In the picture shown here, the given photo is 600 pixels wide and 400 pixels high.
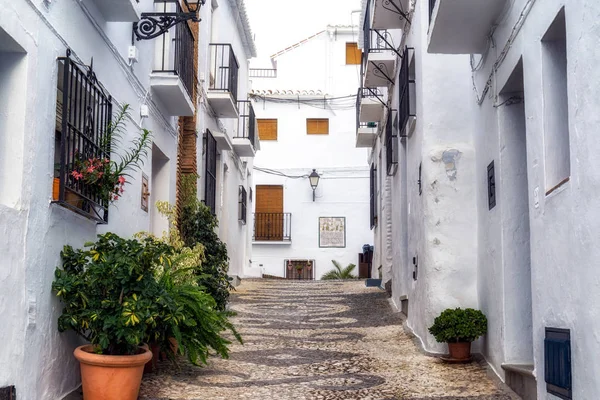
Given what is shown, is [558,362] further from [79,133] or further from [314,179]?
[314,179]

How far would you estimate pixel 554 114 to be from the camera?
5344 millimetres

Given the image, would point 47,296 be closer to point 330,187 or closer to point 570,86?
point 570,86

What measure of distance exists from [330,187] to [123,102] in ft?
61.4

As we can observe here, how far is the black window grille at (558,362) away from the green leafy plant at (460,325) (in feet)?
7.48

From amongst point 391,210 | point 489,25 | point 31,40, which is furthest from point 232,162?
point 31,40

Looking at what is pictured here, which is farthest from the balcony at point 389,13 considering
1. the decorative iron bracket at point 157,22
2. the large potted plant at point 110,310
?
the large potted plant at point 110,310

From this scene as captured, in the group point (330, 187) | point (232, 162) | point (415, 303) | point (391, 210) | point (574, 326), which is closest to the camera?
point (574, 326)

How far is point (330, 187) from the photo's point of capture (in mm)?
26391

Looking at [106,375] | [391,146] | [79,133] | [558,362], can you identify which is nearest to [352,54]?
[391,146]

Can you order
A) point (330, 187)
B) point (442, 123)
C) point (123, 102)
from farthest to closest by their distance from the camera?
1. point (330, 187)
2. point (442, 123)
3. point (123, 102)

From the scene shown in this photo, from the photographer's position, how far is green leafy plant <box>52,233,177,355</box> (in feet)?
18.4

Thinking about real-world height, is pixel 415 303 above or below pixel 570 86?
below

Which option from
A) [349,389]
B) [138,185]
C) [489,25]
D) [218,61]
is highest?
[218,61]

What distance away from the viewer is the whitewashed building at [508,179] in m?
4.50
